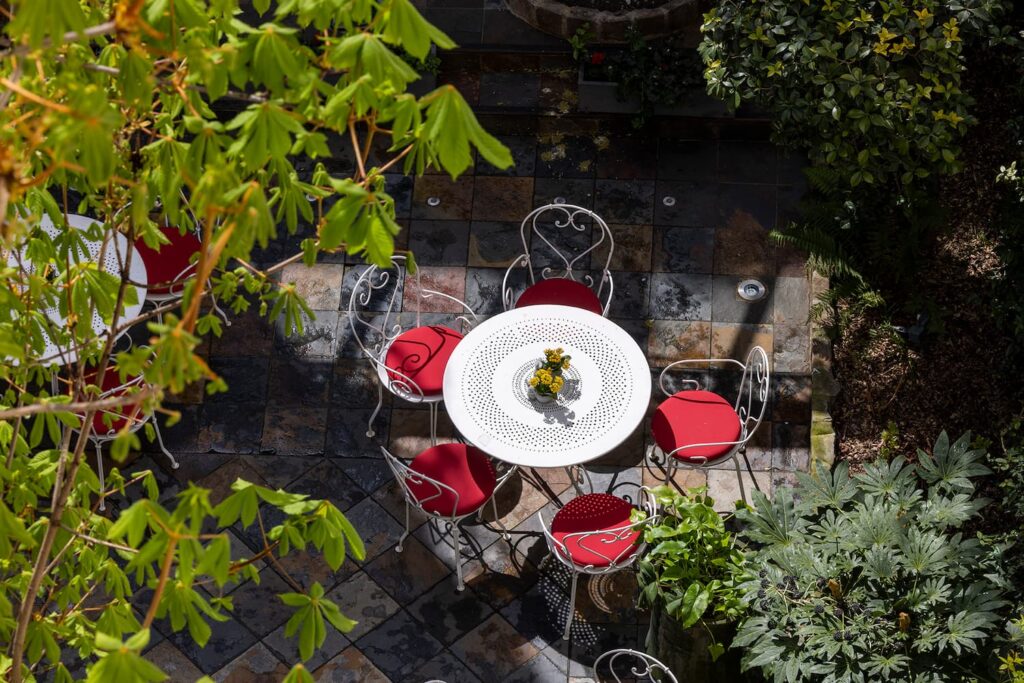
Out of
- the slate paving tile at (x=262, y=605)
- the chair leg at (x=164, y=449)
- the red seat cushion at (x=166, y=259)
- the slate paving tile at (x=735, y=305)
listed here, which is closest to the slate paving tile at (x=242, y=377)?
the chair leg at (x=164, y=449)

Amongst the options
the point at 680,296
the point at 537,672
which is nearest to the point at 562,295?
the point at 680,296

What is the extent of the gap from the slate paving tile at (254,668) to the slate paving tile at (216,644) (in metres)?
0.03

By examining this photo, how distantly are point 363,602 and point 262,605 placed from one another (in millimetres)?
547

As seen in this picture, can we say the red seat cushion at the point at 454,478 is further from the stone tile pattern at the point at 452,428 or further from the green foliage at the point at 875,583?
the green foliage at the point at 875,583

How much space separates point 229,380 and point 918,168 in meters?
4.32

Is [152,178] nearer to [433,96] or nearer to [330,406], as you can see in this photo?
[433,96]

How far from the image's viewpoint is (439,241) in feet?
24.7

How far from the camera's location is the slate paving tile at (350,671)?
5918 millimetres

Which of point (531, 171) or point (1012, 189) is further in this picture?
point (531, 171)

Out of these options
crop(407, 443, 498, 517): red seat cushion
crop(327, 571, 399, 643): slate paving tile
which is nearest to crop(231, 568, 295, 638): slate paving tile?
crop(327, 571, 399, 643): slate paving tile

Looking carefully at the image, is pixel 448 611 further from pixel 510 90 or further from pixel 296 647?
pixel 510 90

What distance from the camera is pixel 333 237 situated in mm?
3029

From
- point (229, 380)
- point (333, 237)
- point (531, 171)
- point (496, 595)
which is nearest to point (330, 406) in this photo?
point (229, 380)

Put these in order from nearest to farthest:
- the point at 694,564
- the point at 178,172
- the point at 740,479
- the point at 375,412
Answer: the point at 178,172, the point at 694,564, the point at 740,479, the point at 375,412
